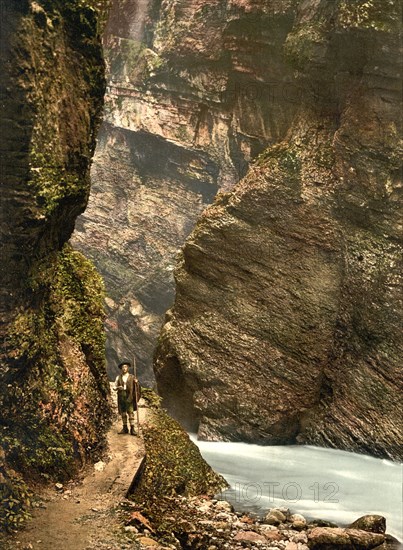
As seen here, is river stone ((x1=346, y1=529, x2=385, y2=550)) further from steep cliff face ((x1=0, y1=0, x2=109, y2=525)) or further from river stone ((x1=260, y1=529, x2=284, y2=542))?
steep cliff face ((x1=0, y1=0, x2=109, y2=525))

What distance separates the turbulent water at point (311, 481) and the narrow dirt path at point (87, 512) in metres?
4.14

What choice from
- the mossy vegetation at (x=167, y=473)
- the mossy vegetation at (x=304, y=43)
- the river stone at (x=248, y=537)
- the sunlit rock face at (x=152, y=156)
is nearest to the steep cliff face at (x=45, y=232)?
the mossy vegetation at (x=167, y=473)

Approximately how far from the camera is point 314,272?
79.8ft

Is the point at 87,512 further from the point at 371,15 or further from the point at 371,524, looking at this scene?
the point at 371,15

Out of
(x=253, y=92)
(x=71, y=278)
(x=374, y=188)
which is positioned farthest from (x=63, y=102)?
(x=253, y=92)

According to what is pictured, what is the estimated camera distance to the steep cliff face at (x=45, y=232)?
1159cm

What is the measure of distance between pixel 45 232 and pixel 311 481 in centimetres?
1196

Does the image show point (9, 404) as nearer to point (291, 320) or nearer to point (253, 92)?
point (291, 320)

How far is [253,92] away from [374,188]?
817cm

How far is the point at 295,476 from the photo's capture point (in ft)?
70.6

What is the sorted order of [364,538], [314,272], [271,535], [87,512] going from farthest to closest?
[314,272], [364,538], [271,535], [87,512]

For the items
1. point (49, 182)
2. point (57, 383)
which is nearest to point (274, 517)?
point (57, 383)

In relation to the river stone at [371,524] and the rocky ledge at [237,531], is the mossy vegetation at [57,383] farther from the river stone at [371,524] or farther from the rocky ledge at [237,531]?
the river stone at [371,524]

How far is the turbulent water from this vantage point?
18.0 meters
